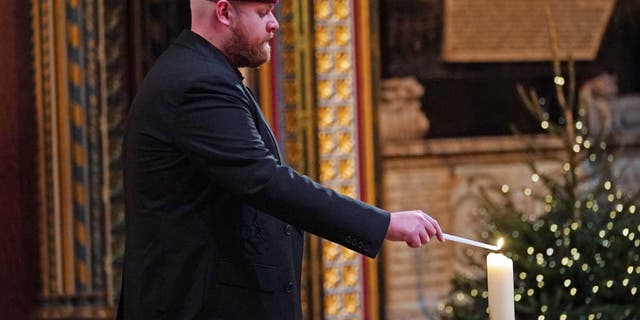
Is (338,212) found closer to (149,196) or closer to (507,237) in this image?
(149,196)

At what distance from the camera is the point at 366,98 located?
5340 mm

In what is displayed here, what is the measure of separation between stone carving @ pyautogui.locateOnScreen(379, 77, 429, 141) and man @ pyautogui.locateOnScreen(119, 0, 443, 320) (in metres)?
2.92

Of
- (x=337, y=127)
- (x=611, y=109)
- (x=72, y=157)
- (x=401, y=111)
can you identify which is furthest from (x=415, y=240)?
(x=611, y=109)

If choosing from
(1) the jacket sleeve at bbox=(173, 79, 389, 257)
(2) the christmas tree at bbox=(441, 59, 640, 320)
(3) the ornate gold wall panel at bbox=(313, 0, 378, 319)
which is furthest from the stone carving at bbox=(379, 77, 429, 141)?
(1) the jacket sleeve at bbox=(173, 79, 389, 257)

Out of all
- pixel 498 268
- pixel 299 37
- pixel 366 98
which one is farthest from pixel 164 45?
pixel 498 268

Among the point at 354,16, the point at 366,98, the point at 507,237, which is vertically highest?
the point at 354,16

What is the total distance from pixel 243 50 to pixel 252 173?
0.34m

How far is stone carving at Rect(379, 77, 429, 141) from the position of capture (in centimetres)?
568

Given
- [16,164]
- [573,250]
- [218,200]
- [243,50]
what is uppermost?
[243,50]

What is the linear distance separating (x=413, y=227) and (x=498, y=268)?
0.30m

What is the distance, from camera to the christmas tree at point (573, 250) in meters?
4.57

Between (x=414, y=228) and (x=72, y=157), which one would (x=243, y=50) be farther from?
(x=72, y=157)

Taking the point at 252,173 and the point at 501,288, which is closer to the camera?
the point at 501,288

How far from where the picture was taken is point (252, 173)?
8.27 feet
